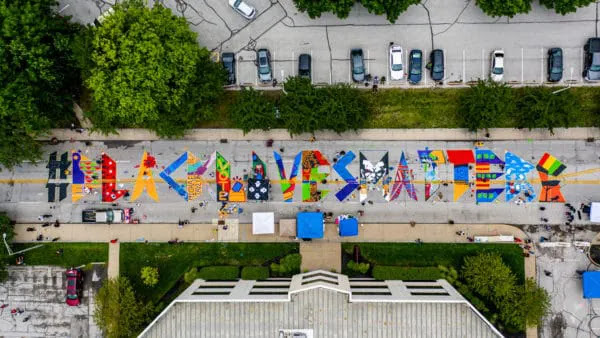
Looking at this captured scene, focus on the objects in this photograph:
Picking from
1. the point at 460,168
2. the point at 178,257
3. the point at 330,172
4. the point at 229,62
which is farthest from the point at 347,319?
the point at 229,62

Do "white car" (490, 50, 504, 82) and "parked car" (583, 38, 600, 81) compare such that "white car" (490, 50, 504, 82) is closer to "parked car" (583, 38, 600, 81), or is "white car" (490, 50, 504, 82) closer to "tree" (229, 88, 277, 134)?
"parked car" (583, 38, 600, 81)

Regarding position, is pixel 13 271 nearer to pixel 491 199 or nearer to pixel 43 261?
pixel 43 261

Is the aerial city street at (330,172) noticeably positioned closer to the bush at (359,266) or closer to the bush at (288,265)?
the bush at (359,266)

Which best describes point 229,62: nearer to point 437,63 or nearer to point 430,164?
point 437,63

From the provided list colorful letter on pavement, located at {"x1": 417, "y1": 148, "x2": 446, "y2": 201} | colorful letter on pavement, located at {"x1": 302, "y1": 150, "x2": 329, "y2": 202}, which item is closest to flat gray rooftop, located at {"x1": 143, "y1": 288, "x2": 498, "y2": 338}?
colorful letter on pavement, located at {"x1": 302, "y1": 150, "x2": 329, "y2": 202}

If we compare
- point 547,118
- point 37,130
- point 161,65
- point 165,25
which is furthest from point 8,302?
point 547,118

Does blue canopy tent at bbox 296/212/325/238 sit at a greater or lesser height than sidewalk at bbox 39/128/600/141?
lesser
